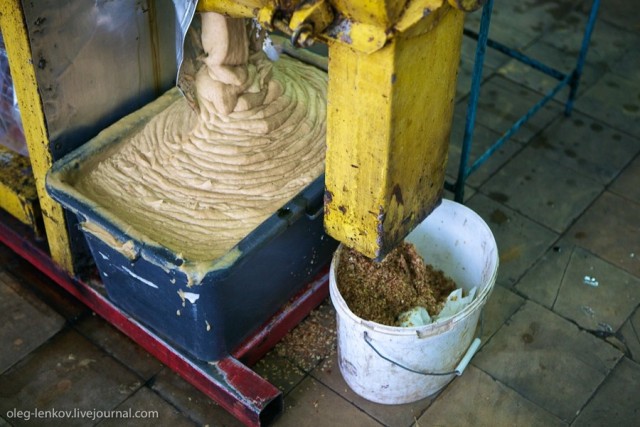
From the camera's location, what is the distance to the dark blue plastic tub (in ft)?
8.68

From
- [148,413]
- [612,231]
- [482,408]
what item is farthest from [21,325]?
[612,231]

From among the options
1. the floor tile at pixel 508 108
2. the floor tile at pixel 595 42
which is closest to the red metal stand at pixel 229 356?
the floor tile at pixel 508 108

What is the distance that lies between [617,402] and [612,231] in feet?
3.06

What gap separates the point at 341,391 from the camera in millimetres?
3133

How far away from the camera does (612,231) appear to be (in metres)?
3.75

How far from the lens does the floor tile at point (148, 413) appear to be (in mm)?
3012

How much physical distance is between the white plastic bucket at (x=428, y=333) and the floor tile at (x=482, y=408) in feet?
0.22

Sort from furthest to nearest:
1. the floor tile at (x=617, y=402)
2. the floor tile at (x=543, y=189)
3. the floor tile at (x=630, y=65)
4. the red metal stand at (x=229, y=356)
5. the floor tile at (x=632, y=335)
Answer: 1. the floor tile at (x=630, y=65)
2. the floor tile at (x=543, y=189)
3. the floor tile at (x=632, y=335)
4. the floor tile at (x=617, y=402)
5. the red metal stand at (x=229, y=356)

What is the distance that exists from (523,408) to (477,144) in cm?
152

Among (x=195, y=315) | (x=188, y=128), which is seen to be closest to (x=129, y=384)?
(x=195, y=315)

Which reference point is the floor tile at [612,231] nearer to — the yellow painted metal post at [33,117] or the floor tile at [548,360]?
the floor tile at [548,360]

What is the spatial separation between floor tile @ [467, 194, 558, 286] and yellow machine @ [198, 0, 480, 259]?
123cm

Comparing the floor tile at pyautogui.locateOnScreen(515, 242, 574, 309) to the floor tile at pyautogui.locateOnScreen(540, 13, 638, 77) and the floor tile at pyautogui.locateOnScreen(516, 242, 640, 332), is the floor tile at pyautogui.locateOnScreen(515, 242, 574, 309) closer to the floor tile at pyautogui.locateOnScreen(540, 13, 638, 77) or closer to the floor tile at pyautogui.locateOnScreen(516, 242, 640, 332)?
the floor tile at pyautogui.locateOnScreen(516, 242, 640, 332)

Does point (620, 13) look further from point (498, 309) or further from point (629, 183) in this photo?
point (498, 309)
